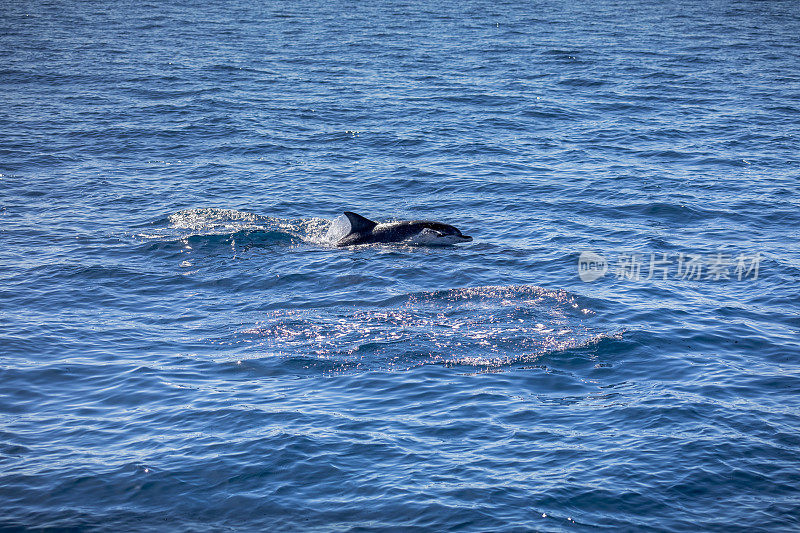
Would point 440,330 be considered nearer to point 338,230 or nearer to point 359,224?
point 359,224

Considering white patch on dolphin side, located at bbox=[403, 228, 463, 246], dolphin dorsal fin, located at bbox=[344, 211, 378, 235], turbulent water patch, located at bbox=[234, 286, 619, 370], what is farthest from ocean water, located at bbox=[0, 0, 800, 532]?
dolphin dorsal fin, located at bbox=[344, 211, 378, 235]

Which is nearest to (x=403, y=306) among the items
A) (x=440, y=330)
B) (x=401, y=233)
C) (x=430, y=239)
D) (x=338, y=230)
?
(x=440, y=330)

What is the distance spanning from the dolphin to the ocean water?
342mm

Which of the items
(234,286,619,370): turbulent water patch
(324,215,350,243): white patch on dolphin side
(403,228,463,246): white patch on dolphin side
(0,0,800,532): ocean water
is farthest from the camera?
(324,215,350,243): white patch on dolphin side

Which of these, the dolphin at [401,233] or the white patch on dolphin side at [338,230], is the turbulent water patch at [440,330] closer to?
the dolphin at [401,233]

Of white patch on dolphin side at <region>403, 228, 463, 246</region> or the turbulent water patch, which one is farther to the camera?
white patch on dolphin side at <region>403, 228, 463, 246</region>

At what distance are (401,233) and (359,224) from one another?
1006 mm

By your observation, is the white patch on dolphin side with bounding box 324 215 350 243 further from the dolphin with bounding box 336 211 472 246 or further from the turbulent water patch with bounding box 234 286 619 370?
the turbulent water patch with bounding box 234 286 619 370

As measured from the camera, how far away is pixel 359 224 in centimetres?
1938

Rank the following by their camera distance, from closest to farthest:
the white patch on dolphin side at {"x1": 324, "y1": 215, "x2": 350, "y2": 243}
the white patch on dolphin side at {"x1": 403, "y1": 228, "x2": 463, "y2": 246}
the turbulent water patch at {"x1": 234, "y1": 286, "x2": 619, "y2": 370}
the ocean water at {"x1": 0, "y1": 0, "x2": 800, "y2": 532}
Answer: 1. the ocean water at {"x1": 0, "y1": 0, "x2": 800, "y2": 532}
2. the turbulent water patch at {"x1": 234, "y1": 286, "x2": 619, "y2": 370}
3. the white patch on dolphin side at {"x1": 403, "y1": 228, "x2": 463, "y2": 246}
4. the white patch on dolphin side at {"x1": 324, "y1": 215, "x2": 350, "y2": 243}

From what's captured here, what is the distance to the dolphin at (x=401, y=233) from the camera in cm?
1919

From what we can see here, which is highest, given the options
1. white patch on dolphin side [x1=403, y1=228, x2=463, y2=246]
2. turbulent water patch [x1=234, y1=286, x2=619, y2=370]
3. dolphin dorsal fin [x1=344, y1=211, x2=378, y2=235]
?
dolphin dorsal fin [x1=344, y1=211, x2=378, y2=235]

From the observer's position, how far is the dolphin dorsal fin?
1919 centimetres

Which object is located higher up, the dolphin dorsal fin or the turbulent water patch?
the dolphin dorsal fin
